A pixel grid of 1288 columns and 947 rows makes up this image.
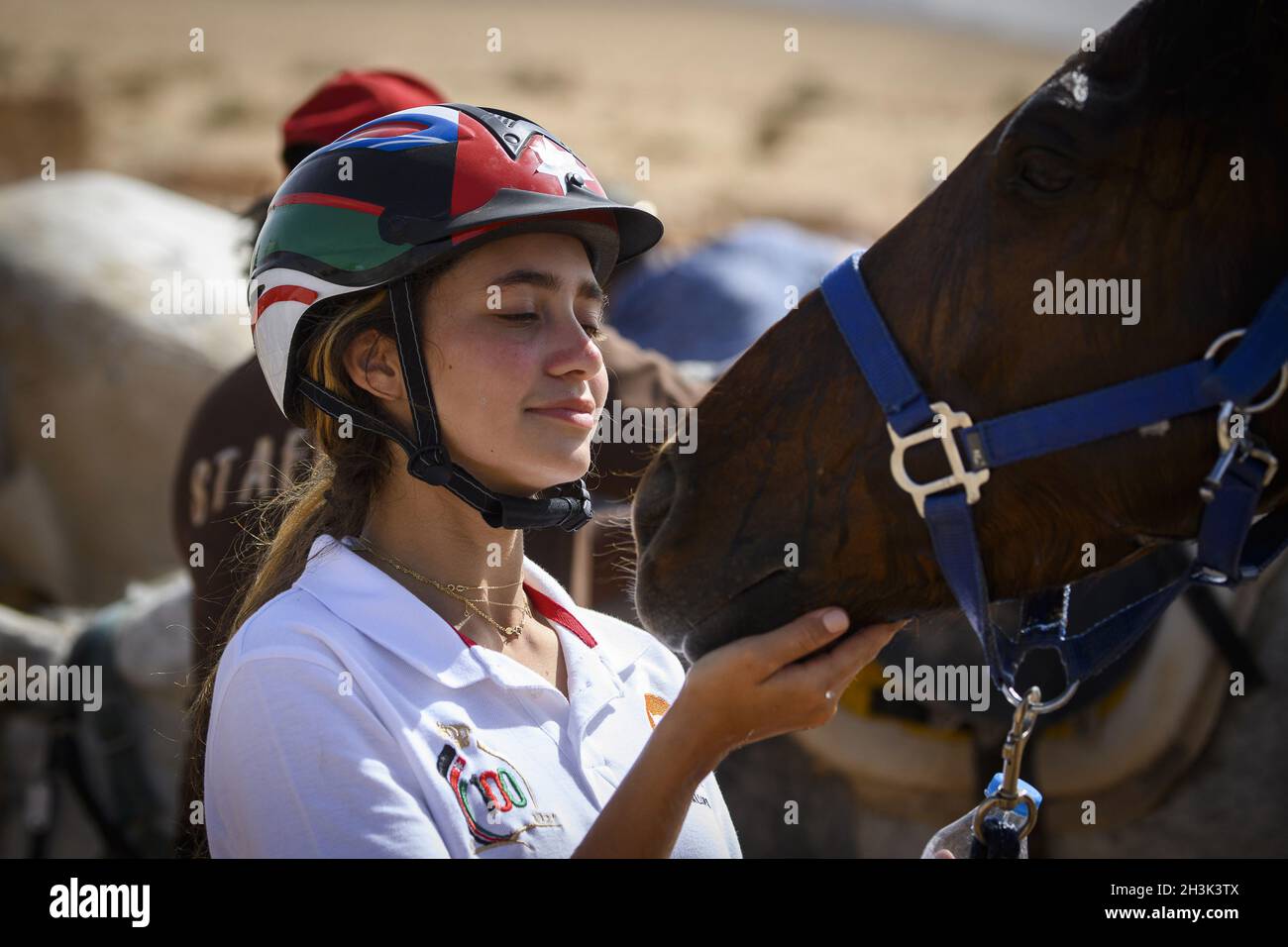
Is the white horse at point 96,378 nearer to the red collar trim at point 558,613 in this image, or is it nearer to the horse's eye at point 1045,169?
the red collar trim at point 558,613

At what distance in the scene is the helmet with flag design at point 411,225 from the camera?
2.16 m

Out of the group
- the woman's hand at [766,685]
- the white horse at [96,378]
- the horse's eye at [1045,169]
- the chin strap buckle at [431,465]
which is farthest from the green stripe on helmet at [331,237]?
the white horse at [96,378]

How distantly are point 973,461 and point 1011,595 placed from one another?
290 millimetres

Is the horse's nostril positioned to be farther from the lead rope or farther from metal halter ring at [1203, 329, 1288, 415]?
metal halter ring at [1203, 329, 1288, 415]

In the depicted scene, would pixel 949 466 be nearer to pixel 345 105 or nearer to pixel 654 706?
pixel 654 706

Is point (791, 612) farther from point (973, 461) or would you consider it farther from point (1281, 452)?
point (1281, 452)

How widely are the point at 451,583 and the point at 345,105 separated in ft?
7.89

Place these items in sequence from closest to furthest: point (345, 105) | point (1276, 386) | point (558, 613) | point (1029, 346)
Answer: point (1276, 386) → point (1029, 346) → point (558, 613) → point (345, 105)

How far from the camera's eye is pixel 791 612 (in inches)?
83.9

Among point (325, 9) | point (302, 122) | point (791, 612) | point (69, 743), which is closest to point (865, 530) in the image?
point (791, 612)

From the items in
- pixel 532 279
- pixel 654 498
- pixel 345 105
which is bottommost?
pixel 654 498

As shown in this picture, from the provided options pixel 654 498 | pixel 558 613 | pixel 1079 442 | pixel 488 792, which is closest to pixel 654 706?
pixel 558 613

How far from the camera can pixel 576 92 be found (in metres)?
35.2

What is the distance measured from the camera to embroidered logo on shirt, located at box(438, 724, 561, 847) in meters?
1.80
